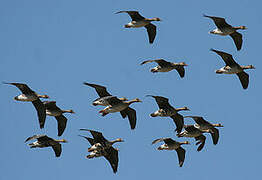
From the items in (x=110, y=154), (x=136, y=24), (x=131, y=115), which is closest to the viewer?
(x=110, y=154)

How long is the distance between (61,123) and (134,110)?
5096mm

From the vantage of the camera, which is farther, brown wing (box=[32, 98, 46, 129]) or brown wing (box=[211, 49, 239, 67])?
brown wing (box=[211, 49, 239, 67])

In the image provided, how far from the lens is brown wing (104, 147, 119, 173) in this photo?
55031mm

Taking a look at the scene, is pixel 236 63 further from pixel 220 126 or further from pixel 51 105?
pixel 51 105

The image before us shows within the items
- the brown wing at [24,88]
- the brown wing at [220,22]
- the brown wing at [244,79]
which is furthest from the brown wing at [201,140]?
the brown wing at [24,88]

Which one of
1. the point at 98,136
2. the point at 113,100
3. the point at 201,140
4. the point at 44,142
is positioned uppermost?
the point at 113,100

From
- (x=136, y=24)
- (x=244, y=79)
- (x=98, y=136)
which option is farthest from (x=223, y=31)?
(x=98, y=136)

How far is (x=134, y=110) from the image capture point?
185 feet

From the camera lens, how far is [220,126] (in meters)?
59.9

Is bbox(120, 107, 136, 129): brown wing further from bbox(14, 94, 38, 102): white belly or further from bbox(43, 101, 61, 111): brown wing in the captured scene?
bbox(14, 94, 38, 102): white belly

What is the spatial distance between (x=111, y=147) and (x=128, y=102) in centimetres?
302

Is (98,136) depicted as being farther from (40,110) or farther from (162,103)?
(162,103)

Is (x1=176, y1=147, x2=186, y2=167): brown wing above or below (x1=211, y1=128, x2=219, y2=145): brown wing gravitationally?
below

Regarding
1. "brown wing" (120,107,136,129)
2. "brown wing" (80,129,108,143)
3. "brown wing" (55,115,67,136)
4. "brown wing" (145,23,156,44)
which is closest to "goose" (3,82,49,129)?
"brown wing" (80,129,108,143)
